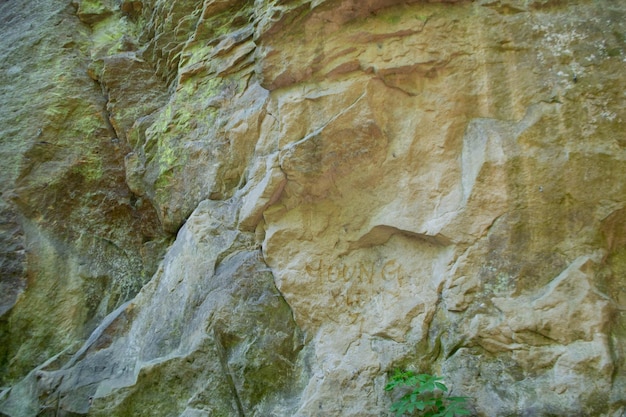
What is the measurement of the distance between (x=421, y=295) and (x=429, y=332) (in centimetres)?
24

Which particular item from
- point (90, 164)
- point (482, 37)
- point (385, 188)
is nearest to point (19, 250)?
point (90, 164)

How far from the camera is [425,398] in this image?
2.82 meters

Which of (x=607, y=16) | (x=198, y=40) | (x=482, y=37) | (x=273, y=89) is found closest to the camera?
(x=607, y=16)

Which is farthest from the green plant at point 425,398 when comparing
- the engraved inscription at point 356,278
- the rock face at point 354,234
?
the engraved inscription at point 356,278

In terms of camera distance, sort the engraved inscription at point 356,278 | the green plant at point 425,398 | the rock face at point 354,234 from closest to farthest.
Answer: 1. the green plant at point 425,398
2. the rock face at point 354,234
3. the engraved inscription at point 356,278

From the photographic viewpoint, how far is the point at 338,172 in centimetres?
345

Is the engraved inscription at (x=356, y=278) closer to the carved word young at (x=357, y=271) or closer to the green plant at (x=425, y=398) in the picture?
the carved word young at (x=357, y=271)

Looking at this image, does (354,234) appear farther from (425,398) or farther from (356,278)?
(425,398)

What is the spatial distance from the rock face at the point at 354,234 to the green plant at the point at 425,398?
0.10 m

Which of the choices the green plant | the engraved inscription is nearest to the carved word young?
the engraved inscription

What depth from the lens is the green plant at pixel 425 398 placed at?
2.66 meters

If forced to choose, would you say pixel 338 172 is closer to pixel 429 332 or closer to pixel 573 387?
pixel 429 332

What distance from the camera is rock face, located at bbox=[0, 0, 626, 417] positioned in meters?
2.83

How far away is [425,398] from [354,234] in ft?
3.80
